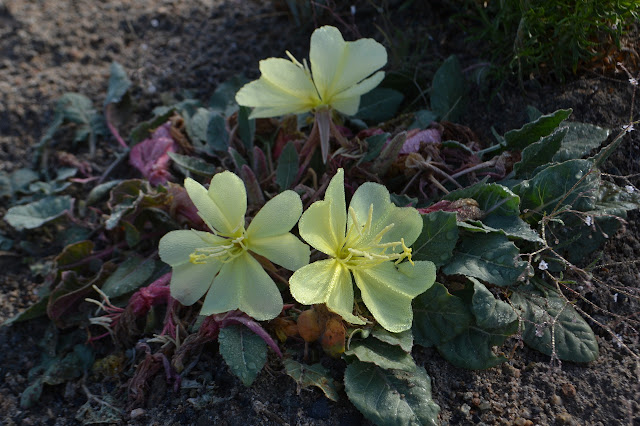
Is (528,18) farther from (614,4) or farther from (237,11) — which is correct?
(237,11)

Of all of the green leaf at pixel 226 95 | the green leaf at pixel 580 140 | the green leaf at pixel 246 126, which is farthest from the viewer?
the green leaf at pixel 226 95

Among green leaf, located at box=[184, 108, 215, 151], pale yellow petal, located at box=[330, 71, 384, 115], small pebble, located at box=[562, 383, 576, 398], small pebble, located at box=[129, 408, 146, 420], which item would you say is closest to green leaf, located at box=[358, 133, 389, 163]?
pale yellow petal, located at box=[330, 71, 384, 115]

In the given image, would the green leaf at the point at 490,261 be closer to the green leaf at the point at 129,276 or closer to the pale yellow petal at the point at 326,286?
the pale yellow petal at the point at 326,286

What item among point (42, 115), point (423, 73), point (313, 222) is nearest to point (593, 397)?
point (313, 222)

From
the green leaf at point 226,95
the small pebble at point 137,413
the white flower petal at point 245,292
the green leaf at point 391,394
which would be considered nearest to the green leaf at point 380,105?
the green leaf at point 226,95

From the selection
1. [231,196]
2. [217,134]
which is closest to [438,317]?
[231,196]

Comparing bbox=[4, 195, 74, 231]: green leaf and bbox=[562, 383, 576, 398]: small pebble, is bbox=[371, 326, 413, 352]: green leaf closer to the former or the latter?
bbox=[562, 383, 576, 398]: small pebble

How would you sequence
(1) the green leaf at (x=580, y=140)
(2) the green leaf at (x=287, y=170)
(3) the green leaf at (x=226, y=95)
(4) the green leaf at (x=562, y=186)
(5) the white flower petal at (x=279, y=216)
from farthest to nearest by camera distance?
1. (3) the green leaf at (x=226, y=95)
2. (2) the green leaf at (x=287, y=170)
3. (1) the green leaf at (x=580, y=140)
4. (4) the green leaf at (x=562, y=186)
5. (5) the white flower petal at (x=279, y=216)
